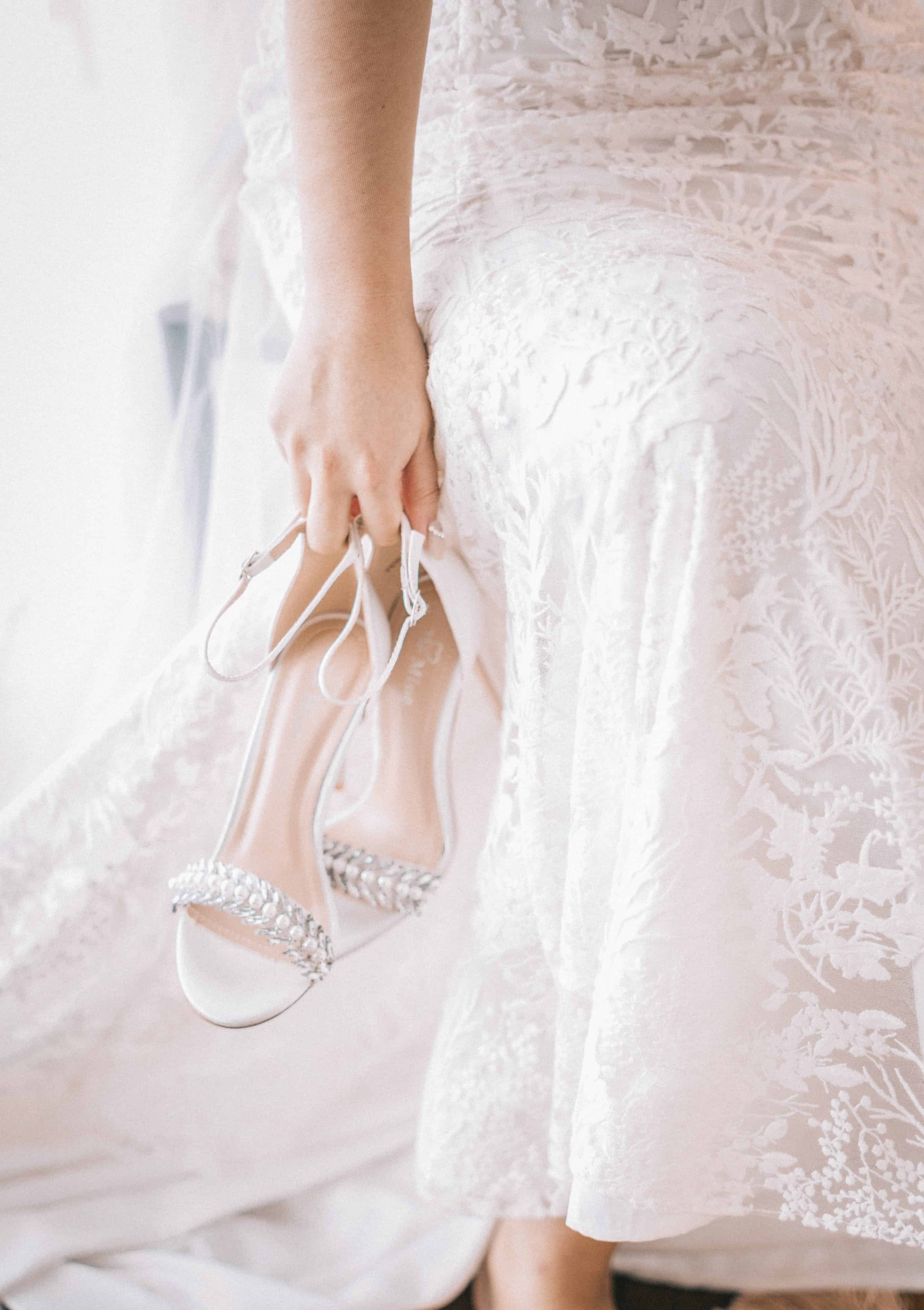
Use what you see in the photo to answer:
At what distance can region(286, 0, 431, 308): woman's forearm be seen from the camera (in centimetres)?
55

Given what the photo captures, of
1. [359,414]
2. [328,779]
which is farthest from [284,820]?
[359,414]

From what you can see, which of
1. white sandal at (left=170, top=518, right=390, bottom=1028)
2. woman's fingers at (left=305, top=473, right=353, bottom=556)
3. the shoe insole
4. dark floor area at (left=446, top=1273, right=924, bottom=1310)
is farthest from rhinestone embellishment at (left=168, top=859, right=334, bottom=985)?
dark floor area at (left=446, top=1273, right=924, bottom=1310)

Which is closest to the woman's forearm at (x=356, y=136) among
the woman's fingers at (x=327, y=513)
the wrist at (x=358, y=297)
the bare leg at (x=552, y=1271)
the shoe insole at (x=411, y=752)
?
the wrist at (x=358, y=297)

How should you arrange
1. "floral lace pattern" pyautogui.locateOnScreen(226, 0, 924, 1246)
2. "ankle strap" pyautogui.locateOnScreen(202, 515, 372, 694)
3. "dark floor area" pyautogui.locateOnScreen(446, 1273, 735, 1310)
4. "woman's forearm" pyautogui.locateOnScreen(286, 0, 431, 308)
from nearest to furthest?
"floral lace pattern" pyautogui.locateOnScreen(226, 0, 924, 1246) → "woman's forearm" pyautogui.locateOnScreen(286, 0, 431, 308) → "ankle strap" pyautogui.locateOnScreen(202, 515, 372, 694) → "dark floor area" pyautogui.locateOnScreen(446, 1273, 735, 1310)

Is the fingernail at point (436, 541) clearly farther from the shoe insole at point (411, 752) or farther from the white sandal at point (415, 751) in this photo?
the shoe insole at point (411, 752)

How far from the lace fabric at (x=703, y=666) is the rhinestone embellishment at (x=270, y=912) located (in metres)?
0.14

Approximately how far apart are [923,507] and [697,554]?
0.13 metres

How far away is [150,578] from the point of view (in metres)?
1.02

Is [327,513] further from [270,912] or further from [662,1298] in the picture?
[662,1298]

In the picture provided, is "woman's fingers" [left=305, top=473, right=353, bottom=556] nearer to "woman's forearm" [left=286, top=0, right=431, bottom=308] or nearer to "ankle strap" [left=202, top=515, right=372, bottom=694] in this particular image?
"ankle strap" [left=202, top=515, right=372, bottom=694]

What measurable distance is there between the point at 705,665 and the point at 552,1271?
0.53 meters

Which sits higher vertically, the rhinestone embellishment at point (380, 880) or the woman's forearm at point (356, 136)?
the woman's forearm at point (356, 136)

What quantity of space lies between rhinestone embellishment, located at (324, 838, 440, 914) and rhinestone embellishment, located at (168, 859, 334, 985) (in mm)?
66

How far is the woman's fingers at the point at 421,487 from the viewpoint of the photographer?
0.63 m
